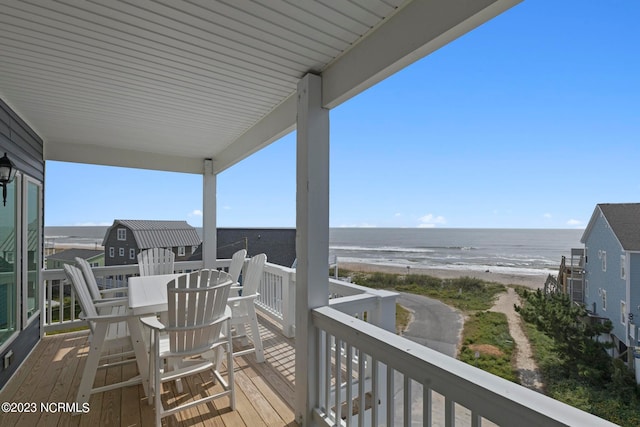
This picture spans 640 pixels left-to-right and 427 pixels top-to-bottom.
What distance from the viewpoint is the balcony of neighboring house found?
1165mm

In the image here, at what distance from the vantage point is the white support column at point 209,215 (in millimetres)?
5277

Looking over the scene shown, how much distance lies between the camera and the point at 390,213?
15.7m

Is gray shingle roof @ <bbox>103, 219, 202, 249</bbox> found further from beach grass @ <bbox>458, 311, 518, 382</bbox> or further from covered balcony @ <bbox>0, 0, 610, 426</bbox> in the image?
beach grass @ <bbox>458, 311, 518, 382</bbox>

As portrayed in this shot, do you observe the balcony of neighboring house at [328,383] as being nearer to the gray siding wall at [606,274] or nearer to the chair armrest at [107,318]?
the chair armrest at [107,318]

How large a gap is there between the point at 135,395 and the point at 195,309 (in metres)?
1.08

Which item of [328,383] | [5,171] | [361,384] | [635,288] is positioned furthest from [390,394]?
[5,171]

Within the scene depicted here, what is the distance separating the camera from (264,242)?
11922 mm

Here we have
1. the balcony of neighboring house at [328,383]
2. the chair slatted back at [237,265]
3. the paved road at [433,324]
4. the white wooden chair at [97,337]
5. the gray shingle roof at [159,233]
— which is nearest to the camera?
the balcony of neighboring house at [328,383]

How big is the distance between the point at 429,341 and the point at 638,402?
6.41 ft

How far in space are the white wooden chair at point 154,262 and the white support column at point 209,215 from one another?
576 millimetres

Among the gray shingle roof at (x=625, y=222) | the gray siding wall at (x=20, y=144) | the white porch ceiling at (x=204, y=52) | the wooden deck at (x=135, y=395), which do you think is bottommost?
the wooden deck at (x=135, y=395)

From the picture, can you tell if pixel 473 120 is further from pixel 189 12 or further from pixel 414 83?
pixel 189 12

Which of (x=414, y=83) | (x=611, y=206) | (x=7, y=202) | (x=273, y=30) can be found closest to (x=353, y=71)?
(x=273, y=30)

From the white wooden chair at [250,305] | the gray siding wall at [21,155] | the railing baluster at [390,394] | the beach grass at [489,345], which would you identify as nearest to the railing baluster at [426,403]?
the railing baluster at [390,394]
